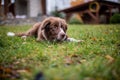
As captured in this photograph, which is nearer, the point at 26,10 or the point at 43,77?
the point at 43,77

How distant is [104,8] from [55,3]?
10.0 m

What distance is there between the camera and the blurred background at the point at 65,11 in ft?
79.8

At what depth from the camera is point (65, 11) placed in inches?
1112

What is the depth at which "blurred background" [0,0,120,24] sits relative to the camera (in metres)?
24.3

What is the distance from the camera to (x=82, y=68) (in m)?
3.46

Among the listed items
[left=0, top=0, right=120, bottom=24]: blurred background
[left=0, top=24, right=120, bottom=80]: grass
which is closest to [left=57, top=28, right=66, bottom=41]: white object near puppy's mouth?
[left=0, top=24, right=120, bottom=80]: grass

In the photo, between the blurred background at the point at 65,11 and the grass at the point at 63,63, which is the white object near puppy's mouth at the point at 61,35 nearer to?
the grass at the point at 63,63

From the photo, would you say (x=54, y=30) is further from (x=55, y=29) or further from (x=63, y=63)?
(x=63, y=63)

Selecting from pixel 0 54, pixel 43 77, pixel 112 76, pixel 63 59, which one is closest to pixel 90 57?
pixel 63 59

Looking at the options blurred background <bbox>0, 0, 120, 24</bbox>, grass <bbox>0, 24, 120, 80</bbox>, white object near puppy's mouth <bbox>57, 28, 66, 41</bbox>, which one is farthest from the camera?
blurred background <bbox>0, 0, 120, 24</bbox>

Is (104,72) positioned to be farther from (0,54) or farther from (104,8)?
(104,8)

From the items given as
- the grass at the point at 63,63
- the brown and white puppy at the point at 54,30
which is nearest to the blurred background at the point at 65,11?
the brown and white puppy at the point at 54,30

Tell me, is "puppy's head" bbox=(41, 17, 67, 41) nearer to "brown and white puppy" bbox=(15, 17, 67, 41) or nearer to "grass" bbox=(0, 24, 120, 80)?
"brown and white puppy" bbox=(15, 17, 67, 41)

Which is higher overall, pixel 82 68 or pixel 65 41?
pixel 82 68
